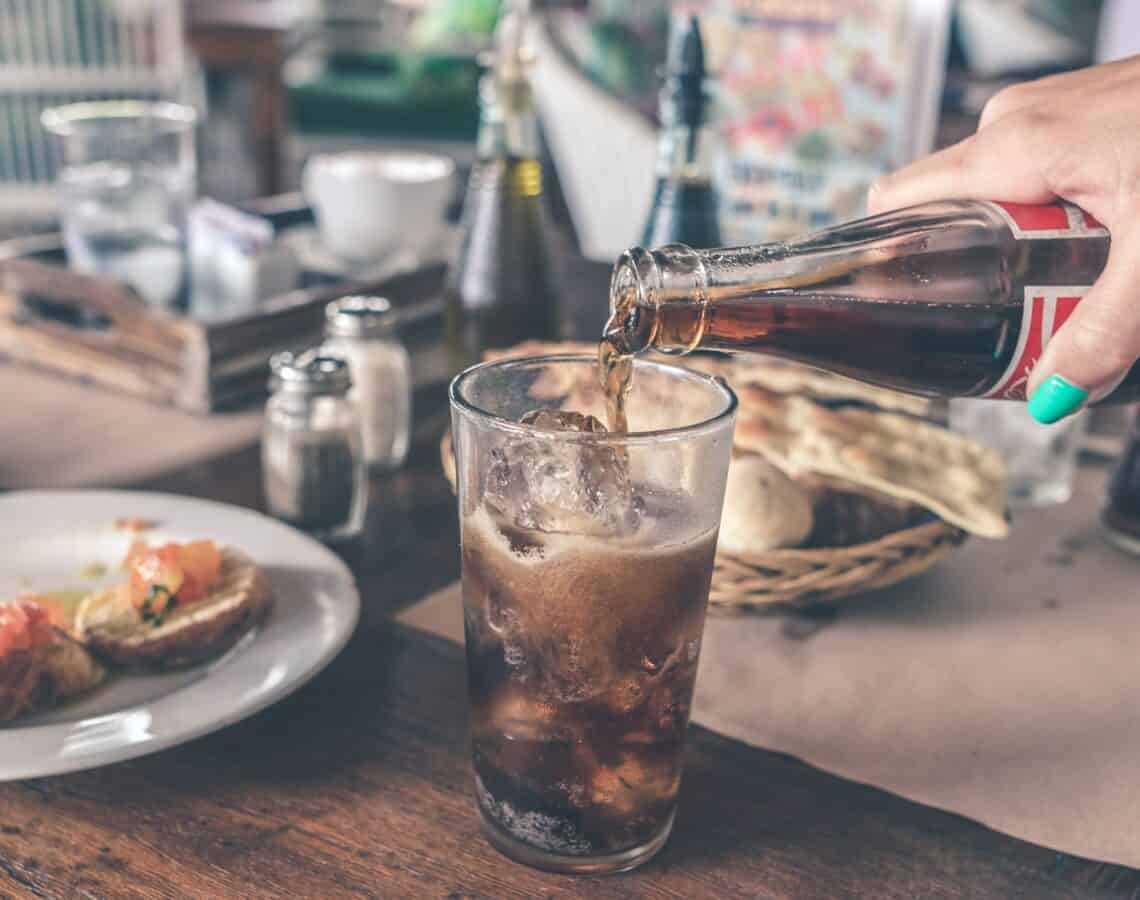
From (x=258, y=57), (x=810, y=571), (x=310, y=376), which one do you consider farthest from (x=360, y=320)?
(x=258, y=57)

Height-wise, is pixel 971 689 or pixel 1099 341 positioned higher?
pixel 1099 341

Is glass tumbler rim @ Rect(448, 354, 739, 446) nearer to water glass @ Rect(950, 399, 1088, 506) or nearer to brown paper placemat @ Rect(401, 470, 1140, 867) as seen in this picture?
brown paper placemat @ Rect(401, 470, 1140, 867)

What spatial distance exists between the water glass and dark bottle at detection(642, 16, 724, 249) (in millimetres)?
370

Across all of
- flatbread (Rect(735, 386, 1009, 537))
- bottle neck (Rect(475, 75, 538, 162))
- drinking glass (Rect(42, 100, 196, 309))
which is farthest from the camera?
drinking glass (Rect(42, 100, 196, 309))

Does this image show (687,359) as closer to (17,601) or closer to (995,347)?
(995,347)

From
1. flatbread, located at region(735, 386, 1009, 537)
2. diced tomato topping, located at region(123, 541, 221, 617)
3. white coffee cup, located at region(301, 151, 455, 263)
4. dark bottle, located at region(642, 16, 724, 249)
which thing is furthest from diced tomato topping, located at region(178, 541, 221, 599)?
white coffee cup, located at region(301, 151, 455, 263)

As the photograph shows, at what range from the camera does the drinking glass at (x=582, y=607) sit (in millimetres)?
581

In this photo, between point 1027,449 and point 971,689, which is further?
point 1027,449

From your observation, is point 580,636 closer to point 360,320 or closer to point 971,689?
point 971,689

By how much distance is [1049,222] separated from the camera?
727 mm

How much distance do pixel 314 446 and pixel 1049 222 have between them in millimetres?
610

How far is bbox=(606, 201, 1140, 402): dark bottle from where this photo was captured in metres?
0.68

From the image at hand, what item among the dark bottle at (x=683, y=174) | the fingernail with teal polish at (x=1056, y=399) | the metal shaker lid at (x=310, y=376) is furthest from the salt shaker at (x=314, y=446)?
the fingernail with teal polish at (x=1056, y=399)

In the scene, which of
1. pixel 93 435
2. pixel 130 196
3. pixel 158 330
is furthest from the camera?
pixel 130 196
